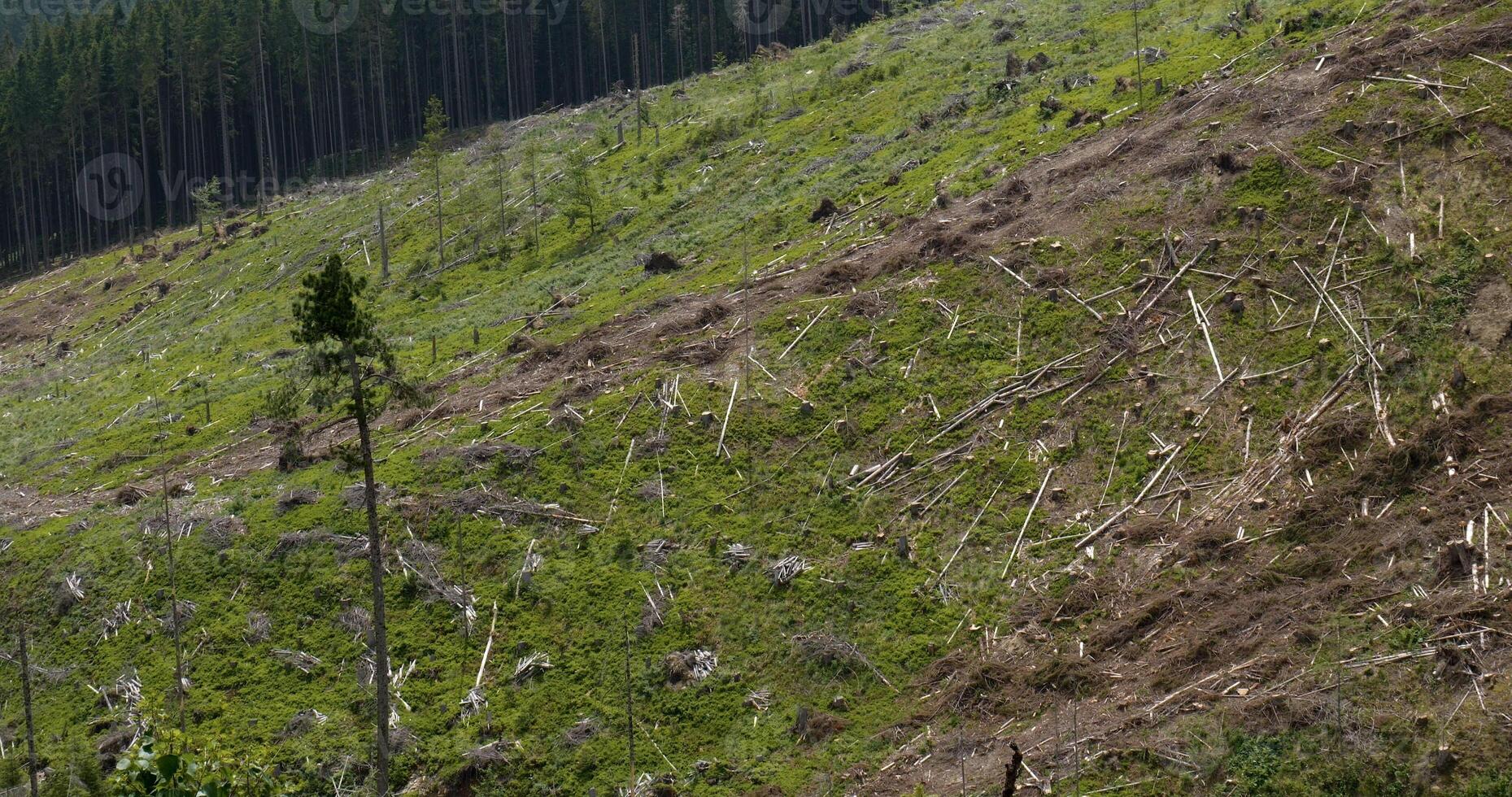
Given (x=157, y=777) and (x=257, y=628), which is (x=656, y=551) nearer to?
(x=257, y=628)

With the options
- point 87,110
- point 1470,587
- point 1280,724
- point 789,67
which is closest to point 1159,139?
point 1470,587

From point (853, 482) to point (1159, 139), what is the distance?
14782 mm

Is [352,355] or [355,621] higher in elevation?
[352,355]

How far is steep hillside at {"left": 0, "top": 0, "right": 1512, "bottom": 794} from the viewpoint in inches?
758

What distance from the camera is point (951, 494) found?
2497cm

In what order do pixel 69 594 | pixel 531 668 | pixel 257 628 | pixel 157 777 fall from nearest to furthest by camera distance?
1. pixel 157 777
2. pixel 531 668
3. pixel 257 628
4. pixel 69 594

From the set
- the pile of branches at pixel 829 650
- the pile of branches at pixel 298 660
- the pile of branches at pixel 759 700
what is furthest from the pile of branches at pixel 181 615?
the pile of branches at pixel 829 650

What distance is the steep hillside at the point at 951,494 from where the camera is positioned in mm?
19250

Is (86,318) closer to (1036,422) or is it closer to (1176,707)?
(1036,422)

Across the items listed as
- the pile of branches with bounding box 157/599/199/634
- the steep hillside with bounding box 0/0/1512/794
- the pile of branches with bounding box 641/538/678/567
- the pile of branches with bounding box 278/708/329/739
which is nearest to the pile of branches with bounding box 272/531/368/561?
the steep hillside with bounding box 0/0/1512/794

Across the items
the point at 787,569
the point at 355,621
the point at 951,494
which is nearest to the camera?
the point at 787,569

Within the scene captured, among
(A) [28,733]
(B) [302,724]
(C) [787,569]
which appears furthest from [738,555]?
(A) [28,733]

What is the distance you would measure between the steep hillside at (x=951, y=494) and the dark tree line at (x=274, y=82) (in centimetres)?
5081

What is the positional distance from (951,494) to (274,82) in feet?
262
